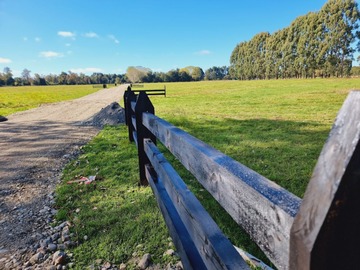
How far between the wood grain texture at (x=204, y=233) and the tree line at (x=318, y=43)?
6092 centimetres

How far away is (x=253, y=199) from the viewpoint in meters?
0.88

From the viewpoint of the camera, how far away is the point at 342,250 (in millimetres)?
581

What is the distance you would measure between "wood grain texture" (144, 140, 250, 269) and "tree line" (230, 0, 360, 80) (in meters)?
60.9

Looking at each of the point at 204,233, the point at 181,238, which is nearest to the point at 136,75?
the point at 181,238

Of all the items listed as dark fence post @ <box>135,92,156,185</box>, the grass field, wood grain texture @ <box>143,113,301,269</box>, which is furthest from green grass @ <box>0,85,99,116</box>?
wood grain texture @ <box>143,113,301,269</box>

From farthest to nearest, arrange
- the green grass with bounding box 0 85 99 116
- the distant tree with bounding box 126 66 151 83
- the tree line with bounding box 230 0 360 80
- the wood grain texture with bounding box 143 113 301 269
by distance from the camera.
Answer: the distant tree with bounding box 126 66 151 83 < the tree line with bounding box 230 0 360 80 < the green grass with bounding box 0 85 99 116 < the wood grain texture with bounding box 143 113 301 269

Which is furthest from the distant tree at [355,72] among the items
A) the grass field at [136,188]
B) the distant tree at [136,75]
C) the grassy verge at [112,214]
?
the distant tree at [136,75]

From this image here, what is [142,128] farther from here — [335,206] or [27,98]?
[27,98]

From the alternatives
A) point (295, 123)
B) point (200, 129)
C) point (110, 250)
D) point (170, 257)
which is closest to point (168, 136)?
point (170, 257)

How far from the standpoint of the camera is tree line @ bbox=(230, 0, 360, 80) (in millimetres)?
49906

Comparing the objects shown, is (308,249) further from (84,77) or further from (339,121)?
(84,77)

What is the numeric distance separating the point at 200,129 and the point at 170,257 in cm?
618

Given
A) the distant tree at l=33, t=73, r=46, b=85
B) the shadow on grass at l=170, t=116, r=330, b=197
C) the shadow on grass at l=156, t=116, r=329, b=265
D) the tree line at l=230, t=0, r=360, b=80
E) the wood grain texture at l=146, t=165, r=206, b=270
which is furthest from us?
the distant tree at l=33, t=73, r=46, b=85

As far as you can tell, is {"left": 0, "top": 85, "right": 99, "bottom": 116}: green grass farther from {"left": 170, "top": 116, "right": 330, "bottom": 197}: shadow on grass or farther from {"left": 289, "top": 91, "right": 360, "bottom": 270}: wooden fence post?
{"left": 289, "top": 91, "right": 360, "bottom": 270}: wooden fence post
